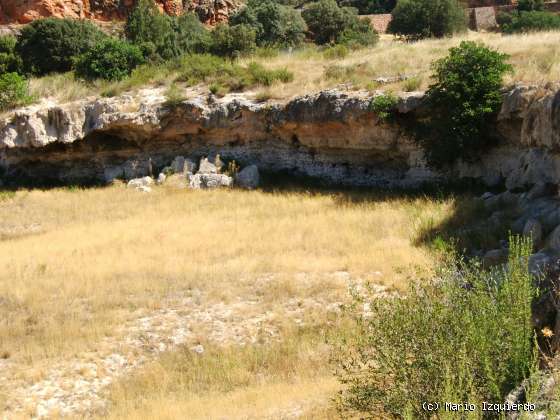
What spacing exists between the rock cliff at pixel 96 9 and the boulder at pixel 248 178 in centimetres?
2285

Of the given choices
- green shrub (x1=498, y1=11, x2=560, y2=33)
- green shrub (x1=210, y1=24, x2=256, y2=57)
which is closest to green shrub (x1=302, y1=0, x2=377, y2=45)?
green shrub (x1=498, y1=11, x2=560, y2=33)

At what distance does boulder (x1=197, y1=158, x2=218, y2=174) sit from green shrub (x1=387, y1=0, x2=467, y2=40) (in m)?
18.9

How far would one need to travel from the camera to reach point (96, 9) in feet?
118

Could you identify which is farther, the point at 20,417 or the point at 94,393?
the point at 94,393

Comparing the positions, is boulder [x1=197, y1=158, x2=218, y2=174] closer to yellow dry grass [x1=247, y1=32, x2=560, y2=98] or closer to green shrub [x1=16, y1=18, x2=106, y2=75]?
yellow dry grass [x1=247, y1=32, x2=560, y2=98]

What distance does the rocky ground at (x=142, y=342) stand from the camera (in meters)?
7.00

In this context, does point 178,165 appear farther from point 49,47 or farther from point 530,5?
point 530,5

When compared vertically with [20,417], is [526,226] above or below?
above

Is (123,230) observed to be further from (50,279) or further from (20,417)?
(20,417)

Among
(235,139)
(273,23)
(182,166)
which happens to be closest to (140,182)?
(182,166)

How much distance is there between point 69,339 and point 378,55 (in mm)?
14114

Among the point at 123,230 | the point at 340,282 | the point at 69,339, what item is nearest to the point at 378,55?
the point at 123,230

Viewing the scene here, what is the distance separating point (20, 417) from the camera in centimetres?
658

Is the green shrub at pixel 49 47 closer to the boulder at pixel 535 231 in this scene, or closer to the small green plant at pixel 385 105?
the small green plant at pixel 385 105
